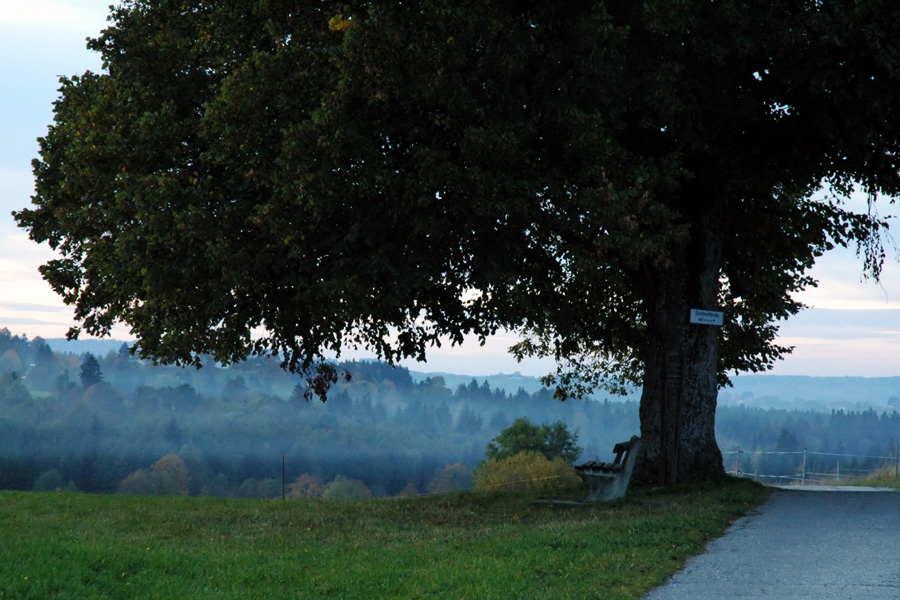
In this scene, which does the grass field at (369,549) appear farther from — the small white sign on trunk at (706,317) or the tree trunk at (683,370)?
the small white sign on trunk at (706,317)

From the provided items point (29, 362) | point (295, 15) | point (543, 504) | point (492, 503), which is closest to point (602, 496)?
point (543, 504)

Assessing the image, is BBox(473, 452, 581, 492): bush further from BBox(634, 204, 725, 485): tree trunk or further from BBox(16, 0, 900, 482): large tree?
BBox(16, 0, 900, 482): large tree

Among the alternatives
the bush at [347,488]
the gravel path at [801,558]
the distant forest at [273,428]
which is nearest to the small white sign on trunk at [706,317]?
the gravel path at [801,558]

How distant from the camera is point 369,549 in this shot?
1166cm

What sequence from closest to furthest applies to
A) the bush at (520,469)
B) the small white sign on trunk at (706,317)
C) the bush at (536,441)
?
the small white sign on trunk at (706,317) → the bush at (520,469) → the bush at (536,441)

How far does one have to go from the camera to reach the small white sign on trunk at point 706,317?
57.3ft

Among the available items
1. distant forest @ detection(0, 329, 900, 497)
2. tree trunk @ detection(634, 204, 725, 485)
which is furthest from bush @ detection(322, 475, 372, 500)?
→ tree trunk @ detection(634, 204, 725, 485)

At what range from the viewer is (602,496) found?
16.5 metres

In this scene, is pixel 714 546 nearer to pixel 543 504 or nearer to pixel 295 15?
pixel 543 504

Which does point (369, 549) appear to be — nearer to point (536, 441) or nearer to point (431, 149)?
point (431, 149)

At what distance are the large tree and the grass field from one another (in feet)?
9.72

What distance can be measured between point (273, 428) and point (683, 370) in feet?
471

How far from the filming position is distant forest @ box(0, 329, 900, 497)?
401ft

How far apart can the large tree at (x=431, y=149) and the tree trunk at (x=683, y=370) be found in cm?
6
